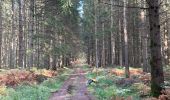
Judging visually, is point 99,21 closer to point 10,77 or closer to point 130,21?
point 130,21

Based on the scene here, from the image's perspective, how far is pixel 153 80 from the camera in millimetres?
11148

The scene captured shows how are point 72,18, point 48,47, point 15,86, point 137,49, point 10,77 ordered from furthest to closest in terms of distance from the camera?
point 137,49 → point 72,18 → point 48,47 → point 10,77 → point 15,86

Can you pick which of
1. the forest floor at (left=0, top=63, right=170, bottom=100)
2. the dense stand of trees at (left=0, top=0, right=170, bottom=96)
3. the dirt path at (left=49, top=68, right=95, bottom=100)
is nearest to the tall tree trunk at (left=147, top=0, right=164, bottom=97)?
the dense stand of trees at (left=0, top=0, right=170, bottom=96)

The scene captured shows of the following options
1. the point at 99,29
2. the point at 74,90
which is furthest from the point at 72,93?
the point at 99,29

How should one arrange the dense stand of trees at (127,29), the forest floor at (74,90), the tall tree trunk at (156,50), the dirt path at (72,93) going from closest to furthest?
1. the tall tree trunk at (156,50)
2. the forest floor at (74,90)
3. the dirt path at (72,93)
4. the dense stand of trees at (127,29)

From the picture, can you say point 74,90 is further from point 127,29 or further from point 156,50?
point 127,29

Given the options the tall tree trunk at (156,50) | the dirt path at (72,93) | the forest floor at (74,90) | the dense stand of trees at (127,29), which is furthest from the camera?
the dense stand of trees at (127,29)

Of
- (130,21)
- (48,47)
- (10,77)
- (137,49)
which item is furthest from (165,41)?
(10,77)

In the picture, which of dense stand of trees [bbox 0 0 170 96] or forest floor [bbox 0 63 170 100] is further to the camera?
forest floor [bbox 0 63 170 100]

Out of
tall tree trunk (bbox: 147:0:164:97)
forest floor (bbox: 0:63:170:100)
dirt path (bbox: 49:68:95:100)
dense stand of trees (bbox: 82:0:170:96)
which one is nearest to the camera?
tall tree trunk (bbox: 147:0:164:97)

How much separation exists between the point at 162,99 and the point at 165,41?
37805mm

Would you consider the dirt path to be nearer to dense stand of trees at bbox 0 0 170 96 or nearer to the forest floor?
the forest floor

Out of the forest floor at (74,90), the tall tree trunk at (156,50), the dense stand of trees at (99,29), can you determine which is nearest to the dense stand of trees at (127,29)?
the dense stand of trees at (99,29)

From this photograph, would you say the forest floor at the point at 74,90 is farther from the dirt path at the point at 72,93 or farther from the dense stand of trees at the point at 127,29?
the dense stand of trees at the point at 127,29
